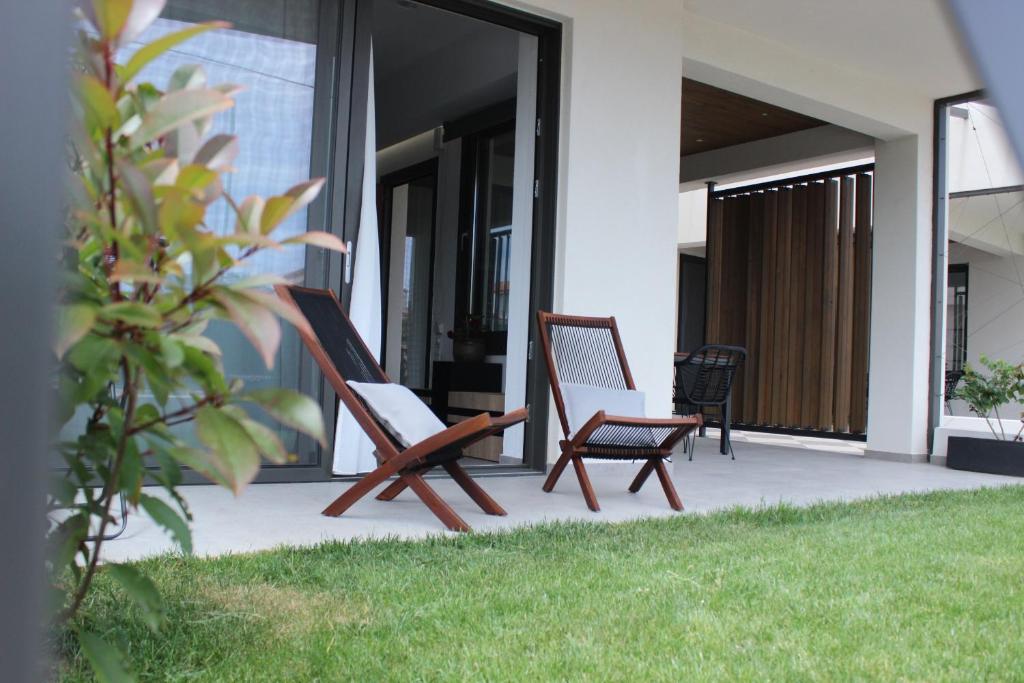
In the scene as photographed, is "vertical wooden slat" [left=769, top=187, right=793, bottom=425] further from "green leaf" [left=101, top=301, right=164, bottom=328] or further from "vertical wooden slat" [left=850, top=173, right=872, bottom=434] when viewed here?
"green leaf" [left=101, top=301, right=164, bottom=328]

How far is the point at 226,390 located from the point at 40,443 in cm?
43

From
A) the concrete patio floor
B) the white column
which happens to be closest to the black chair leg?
the concrete patio floor

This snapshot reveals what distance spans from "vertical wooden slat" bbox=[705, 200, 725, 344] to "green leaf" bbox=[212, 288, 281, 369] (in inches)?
407

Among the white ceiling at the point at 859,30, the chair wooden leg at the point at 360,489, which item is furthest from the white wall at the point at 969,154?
the chair wooden leg at the point at 360,489

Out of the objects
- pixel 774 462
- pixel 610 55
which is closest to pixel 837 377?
pixel 774 462

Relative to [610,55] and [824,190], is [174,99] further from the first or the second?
[824,190]

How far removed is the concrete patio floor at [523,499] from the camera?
309cm

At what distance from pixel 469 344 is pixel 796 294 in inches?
188

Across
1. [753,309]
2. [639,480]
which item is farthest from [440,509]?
[753,309]

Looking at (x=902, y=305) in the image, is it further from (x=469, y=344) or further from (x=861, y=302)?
(x=469, y=344)

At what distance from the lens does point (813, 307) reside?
9.91 m

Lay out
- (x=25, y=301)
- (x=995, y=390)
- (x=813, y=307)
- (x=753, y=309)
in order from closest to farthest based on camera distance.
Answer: (x=25, y=301), (x=995, y=390), (x=813, y=307), (x=753, y=309)

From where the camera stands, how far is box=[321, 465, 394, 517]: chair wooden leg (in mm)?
3355

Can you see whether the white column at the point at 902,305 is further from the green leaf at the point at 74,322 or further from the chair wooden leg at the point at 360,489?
the green leaf at the point at 74,322
